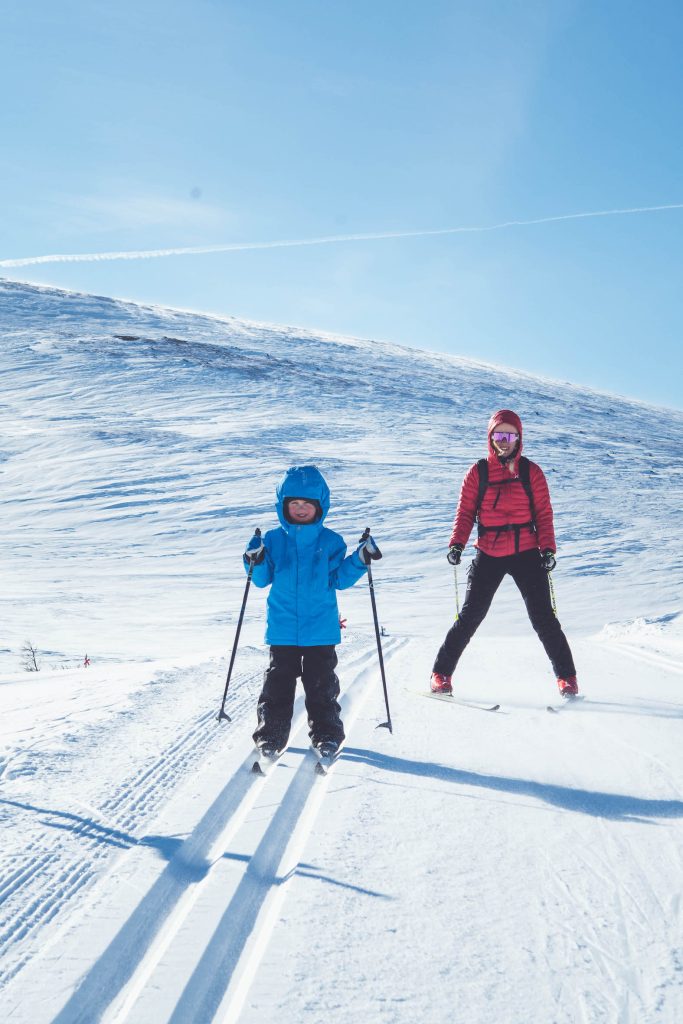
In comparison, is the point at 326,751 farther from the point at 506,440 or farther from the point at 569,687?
the point at 506,440

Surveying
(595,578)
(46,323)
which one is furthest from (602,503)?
(46,323)

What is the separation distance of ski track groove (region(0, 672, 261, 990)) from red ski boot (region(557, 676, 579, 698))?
8.65ft

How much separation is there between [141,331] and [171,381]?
13.0 meters

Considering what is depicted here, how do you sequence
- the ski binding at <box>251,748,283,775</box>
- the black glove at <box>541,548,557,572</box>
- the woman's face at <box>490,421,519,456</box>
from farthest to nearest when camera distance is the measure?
the woman's face at <box>490,421,519,456</box> → the black glove at <box>541,548,557,572</box> → the ski binding at <box>251,748,283,775</box>

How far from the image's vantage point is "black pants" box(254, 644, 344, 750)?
3.57 metres

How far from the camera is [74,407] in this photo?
31266 millimetres

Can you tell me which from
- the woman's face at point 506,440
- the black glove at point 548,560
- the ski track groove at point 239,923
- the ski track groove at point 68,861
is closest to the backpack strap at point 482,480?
the woman's face at point 506,440

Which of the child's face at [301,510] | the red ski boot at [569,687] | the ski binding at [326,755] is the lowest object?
the red ski boot at [569,687]

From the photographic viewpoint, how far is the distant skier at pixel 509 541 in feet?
15.7

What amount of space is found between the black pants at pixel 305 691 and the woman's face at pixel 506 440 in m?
1.97

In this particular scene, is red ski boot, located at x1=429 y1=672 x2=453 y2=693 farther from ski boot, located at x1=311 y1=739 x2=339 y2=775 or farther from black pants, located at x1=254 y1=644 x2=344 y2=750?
ski boot, located at x1=311 y1=739 x2=339 y2=775

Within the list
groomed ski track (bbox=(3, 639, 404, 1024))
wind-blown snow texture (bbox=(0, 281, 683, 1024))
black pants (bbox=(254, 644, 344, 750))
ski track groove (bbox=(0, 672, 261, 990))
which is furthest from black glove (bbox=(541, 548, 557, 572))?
ski track groove (bbox=(0, 672, 261, 990))

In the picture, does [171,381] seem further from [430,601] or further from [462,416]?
[430,601]

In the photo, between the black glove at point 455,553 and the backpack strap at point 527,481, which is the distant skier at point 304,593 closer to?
the black glove at point 455,553
